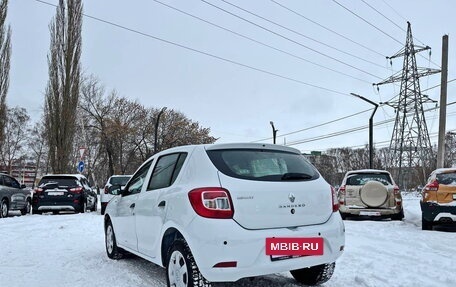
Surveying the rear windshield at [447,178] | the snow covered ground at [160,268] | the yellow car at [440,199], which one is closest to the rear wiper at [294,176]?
the snow covered ground at [160,268]

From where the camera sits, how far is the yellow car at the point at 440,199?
31.8 feet

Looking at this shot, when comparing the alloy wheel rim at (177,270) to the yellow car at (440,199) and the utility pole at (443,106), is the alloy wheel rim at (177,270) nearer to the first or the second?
the yellow car at (440,199)

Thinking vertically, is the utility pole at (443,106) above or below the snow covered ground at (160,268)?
above

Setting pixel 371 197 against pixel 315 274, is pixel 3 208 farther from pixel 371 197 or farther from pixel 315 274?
pixel 315 274

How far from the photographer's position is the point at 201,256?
3949 mm

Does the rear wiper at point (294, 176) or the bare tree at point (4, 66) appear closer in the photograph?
the rear wiper at point (294, 176)

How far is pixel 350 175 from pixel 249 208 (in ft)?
31.5

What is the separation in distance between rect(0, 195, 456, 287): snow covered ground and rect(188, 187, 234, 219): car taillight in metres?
1.49

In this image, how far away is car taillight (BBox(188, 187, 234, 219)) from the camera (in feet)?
13.0

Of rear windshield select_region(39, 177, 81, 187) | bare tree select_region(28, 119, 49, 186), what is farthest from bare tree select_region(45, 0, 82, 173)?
bare tree select_region(28, 119, 49, 186)

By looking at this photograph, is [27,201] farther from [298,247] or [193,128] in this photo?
[193,128]

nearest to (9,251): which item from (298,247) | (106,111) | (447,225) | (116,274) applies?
(116,274)

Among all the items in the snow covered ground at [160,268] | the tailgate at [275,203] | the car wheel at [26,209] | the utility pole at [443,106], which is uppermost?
the utility pole at [443,106]

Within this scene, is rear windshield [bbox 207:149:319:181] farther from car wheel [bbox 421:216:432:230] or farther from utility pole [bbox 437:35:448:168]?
utility pole [bbox 437:35:448:168]
